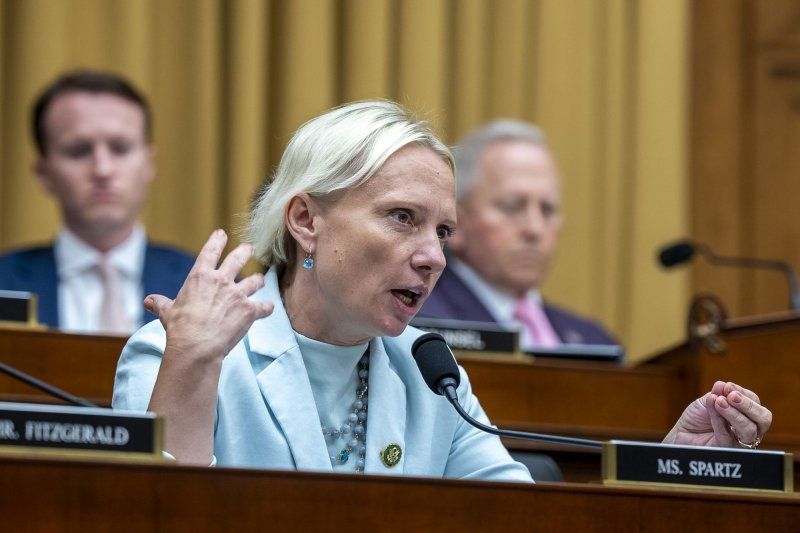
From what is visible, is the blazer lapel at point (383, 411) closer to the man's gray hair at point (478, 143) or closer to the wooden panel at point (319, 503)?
the wooden panel at point (319, 503)

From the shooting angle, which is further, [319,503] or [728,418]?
[728,418]

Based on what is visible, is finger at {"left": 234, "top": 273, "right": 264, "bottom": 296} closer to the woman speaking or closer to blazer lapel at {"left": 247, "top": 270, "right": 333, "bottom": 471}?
the woman speaking

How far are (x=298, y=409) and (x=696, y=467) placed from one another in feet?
2.15

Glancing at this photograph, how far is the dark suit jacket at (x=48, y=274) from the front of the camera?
160 inches

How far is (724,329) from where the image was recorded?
3455 mm

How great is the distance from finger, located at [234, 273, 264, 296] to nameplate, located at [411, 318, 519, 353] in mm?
1213

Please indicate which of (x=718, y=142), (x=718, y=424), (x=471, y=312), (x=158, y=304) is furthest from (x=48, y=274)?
(x=718, y=142)

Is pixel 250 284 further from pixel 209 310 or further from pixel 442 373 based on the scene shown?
pixel 442 373

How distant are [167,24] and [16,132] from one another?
2.26 ft

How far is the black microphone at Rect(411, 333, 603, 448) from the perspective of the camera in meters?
2.12

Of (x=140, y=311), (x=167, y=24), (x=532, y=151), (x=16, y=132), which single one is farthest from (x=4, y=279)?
(x=532, y=151)

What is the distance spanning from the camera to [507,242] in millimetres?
4414

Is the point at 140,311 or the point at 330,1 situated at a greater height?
the point at 330,1

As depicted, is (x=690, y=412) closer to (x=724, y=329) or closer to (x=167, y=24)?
(x=724, y=329)
